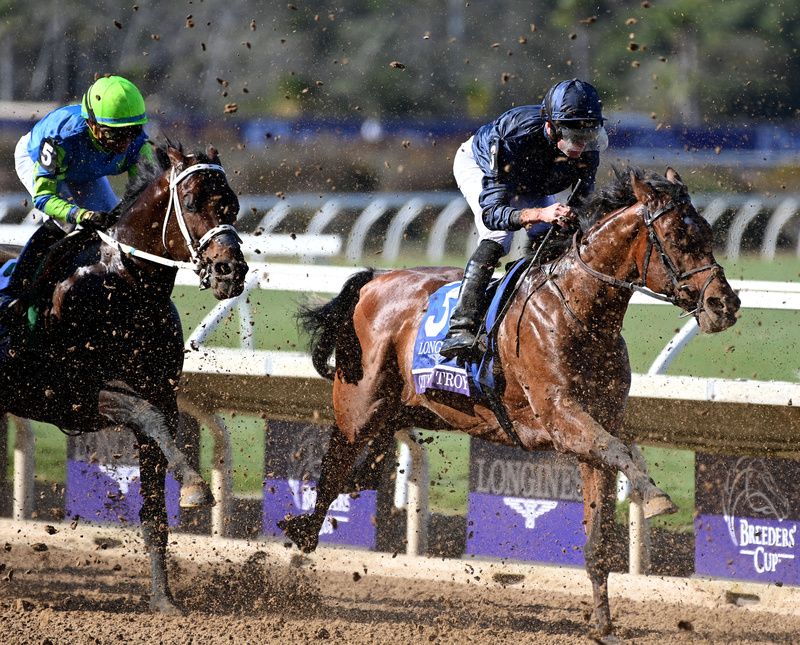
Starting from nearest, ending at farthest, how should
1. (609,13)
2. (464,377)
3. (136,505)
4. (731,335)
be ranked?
1. (464,377)
2. (136,505)
3. (731,335)
4. (609,13)

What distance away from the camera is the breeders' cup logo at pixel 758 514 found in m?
5.18

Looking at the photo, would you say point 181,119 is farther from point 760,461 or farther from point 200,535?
point 760,461

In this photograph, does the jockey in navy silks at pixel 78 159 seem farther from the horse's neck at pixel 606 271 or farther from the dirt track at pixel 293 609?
the horse's neck at pixel 606 271

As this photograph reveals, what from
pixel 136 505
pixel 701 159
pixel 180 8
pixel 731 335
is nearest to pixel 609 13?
pixel 180 8

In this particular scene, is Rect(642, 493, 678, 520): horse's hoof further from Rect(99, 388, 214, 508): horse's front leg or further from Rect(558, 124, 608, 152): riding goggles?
Rect(99, 388, 214, 508): horse's front leg

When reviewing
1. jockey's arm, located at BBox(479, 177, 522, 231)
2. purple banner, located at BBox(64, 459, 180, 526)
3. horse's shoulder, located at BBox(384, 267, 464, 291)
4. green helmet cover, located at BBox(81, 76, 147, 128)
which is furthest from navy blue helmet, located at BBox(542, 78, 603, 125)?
purple banner, located at BBox(64, 459, 180, 526)

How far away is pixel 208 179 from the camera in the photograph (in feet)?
14.5

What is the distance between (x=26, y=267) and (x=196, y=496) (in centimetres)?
122

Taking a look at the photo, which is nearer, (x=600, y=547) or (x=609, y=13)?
(x=600, y=547)

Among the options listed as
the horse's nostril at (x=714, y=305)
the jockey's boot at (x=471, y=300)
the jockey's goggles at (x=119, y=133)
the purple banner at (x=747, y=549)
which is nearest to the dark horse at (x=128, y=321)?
the jockey's goggles at (x=119, y=133)

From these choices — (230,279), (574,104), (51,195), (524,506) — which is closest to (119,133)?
(51,195)

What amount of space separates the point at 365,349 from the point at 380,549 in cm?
119

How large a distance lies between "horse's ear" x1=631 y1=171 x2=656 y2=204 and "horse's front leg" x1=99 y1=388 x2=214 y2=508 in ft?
5.75

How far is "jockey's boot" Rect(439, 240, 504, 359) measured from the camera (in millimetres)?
4668
